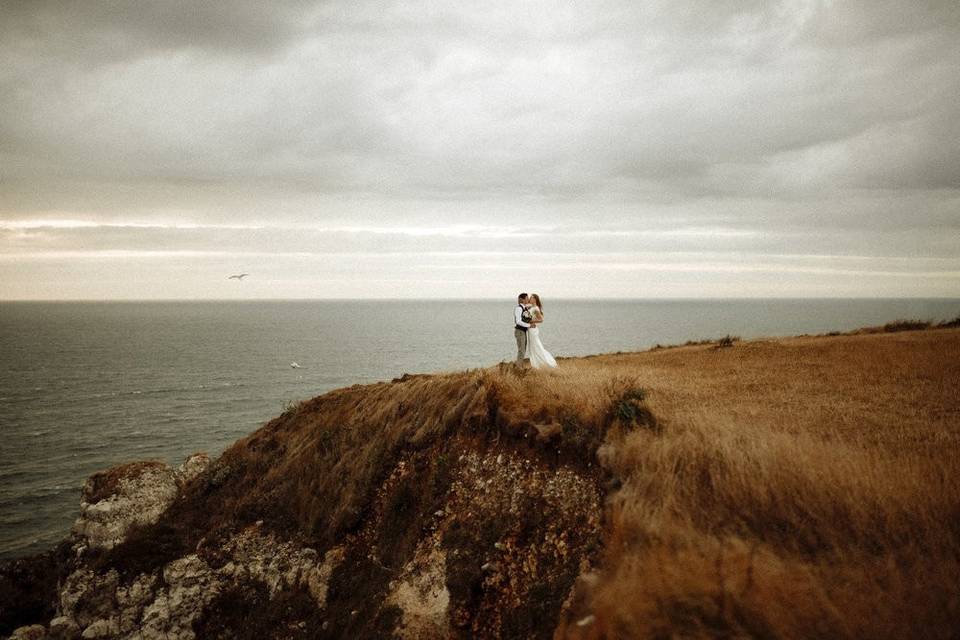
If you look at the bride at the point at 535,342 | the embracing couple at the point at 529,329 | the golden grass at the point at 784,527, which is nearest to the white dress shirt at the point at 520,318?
the embracing couple at the point at 529,329

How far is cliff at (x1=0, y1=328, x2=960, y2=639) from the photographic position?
213 inches

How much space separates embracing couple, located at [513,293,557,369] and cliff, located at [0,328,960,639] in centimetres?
209

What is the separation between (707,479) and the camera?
7.20 metres

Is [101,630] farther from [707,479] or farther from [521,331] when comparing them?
[707,479]

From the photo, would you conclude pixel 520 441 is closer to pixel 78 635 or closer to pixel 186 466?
pixel 78 635

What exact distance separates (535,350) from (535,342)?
34cm

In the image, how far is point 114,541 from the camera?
17.0 meters

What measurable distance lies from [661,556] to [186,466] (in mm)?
22929

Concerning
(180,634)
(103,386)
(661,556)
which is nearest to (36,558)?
(180,634)

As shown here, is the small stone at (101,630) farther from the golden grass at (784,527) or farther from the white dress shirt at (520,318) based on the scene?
the white dress shirt at (520,318)

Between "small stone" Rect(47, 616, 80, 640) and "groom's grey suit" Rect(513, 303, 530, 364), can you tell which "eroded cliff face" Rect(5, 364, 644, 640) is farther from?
"groom's grey suit" Rect(513, 303, 530, 364)

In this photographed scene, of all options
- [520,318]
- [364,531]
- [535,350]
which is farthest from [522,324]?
[364,531]

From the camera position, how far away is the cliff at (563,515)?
5418mm

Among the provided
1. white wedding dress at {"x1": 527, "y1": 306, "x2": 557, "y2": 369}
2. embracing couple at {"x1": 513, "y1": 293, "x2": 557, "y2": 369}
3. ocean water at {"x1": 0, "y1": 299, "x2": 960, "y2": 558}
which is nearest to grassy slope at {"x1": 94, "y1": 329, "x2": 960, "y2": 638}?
embracing couple at {"x1": 513, "y1": 293, "x2": 557, "y2": 369}
